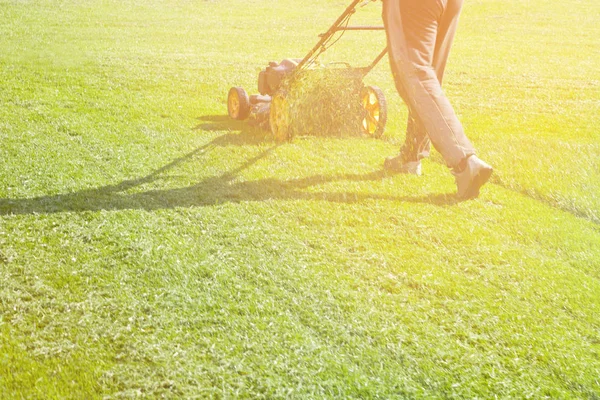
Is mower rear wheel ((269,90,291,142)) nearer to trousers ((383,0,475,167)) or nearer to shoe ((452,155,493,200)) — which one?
trousers ((383,0,475,167))

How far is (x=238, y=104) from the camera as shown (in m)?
6.86

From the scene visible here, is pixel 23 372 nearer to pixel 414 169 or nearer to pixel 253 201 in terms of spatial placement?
pixel 253 201

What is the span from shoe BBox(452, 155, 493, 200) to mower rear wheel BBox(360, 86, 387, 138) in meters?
2.04

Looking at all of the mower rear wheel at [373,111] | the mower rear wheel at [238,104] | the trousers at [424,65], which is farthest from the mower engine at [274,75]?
the trousers at [424,65]

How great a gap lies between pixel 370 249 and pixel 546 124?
408 centimetres

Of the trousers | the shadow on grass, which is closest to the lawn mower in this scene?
the shadow on grass

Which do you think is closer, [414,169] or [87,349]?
[87,349]

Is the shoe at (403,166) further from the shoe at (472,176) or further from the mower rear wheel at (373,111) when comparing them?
the mower rear wheel at (373,111)

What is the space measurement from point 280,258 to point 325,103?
110 inches

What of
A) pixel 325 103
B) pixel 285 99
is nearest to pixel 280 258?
pixel 285 99

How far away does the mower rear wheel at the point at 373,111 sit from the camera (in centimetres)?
630

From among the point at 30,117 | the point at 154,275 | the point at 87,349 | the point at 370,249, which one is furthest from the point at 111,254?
the point at 30,117

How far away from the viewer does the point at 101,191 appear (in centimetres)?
464

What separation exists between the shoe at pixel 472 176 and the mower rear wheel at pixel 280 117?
6.89 ft
